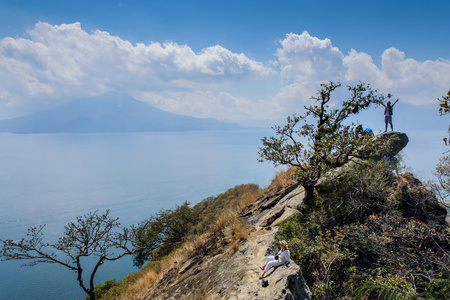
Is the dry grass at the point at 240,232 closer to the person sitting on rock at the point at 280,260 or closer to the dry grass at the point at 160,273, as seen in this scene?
the dry grass at the point at 160,273

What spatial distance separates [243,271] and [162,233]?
19.9 metres

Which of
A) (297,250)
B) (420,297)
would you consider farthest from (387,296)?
(297,250)

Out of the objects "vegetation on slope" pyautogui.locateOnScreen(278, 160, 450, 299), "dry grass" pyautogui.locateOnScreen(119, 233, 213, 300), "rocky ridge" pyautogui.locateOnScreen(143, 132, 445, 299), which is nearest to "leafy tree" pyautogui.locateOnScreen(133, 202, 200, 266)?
"dry grass" pyautogui.locateOnScreen(119, 233, 213, 300)

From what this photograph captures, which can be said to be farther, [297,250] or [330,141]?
[330,141]

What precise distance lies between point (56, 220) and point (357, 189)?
72498 mm

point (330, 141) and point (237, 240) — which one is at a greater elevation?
point (330, 141)

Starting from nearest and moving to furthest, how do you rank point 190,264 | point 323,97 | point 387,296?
1. point 387,296
2. point 190,264
3. point 323,97

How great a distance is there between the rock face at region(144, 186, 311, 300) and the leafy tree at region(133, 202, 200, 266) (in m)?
11.8

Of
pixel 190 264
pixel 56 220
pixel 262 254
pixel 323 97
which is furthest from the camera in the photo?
pixel 56 220

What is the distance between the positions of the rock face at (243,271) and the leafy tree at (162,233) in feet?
38.7

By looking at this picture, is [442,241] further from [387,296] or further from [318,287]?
[318,287]

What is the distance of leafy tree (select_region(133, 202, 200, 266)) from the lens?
79.8 ft

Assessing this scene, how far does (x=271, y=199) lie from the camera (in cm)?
1636

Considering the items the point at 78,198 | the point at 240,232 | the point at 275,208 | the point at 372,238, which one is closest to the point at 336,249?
the point at 372,238
